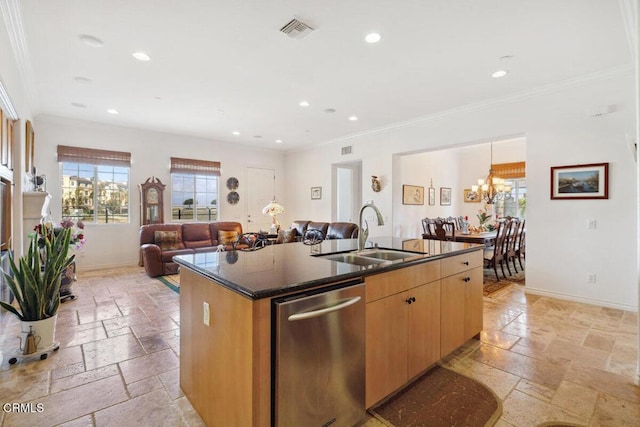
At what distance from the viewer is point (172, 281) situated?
5.01 meters

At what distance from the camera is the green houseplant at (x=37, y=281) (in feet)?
7.89

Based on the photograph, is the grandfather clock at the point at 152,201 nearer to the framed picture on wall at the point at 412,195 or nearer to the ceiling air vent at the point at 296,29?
the ceiling air vent at the point at 296,29

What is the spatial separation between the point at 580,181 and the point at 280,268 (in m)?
4.26

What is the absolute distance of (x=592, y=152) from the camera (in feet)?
12.4

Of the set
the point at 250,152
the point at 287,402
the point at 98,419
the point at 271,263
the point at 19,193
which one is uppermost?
the point at 250,152

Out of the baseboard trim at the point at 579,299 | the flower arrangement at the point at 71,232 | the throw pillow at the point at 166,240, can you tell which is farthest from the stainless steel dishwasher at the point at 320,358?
the throw pillow at the point at 166,240

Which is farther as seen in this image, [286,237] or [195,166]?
[195,166]

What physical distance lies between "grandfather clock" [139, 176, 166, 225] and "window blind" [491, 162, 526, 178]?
8.29 m

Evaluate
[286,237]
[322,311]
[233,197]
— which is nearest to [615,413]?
[322,311]

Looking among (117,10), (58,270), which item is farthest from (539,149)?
(58,270)

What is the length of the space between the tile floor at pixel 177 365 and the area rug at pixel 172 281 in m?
0.85

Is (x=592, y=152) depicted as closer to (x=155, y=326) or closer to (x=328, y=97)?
Answer: (x=328, y=97)

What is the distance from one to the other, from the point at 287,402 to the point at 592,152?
4648 mm

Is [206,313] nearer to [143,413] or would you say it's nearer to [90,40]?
[143,413]
